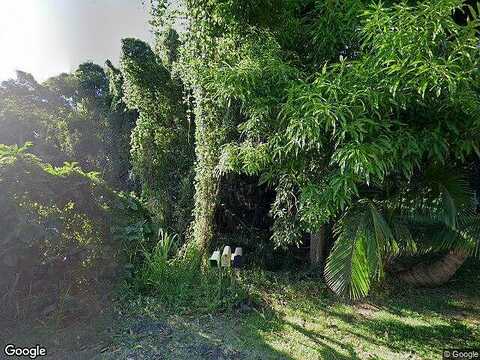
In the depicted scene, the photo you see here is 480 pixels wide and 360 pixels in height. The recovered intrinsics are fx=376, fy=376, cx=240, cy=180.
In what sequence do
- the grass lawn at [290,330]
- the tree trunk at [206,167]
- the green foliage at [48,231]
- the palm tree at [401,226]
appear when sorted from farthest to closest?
the tree trunk at [206,167] < the green foliage at [48,231] < the grass lawn at [290,330] < the palm tree at [401,226]

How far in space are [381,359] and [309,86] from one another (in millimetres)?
2163

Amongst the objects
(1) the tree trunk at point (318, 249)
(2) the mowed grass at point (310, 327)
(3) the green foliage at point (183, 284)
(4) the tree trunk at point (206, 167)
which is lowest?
(2) the mowed grass at point (310, 327)

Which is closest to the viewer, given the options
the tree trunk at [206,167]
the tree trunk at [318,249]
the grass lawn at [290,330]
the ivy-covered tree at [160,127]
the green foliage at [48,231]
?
the grass lawn at [290,330]

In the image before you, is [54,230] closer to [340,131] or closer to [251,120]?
[251,120]

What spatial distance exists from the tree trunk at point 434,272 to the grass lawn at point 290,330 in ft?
0.69

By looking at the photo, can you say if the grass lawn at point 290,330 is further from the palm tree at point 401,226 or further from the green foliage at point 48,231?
the palm tree at point 401,226

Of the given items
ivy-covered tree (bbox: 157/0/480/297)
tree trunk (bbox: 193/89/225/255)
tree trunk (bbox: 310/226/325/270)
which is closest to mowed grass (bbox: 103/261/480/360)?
tree trunk (bbox: 310/226/325/270)

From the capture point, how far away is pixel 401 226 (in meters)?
3.30

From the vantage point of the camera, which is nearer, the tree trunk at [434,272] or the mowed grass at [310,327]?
the mowed grass at [310,327]

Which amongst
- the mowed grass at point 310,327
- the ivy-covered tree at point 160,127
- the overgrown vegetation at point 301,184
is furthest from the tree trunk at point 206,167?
the ivy-covered tree at point 160,127

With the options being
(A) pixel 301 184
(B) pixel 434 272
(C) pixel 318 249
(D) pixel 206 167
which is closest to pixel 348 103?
(A) pixel 301 184

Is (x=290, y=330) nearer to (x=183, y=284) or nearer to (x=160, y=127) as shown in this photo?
(x=183, y=284)

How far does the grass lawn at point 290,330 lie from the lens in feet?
9.62

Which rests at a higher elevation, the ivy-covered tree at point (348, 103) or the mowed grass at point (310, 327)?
the ivy-covered tree at point (348, 103)
